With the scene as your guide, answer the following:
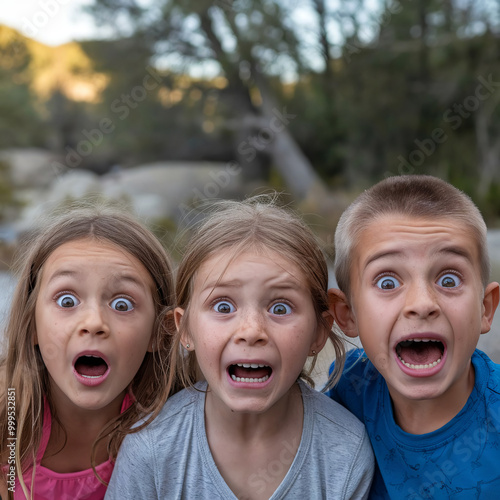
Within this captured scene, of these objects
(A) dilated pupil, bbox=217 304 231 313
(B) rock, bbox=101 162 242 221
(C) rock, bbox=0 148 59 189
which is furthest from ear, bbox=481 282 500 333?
(C) rock, bbox=0 148 59 189

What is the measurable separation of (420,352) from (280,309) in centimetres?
49

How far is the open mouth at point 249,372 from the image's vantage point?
1949mm

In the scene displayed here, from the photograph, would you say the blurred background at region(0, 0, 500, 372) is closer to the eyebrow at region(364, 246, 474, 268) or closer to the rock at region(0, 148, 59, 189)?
the rock at region(0, 148, 59, 189)

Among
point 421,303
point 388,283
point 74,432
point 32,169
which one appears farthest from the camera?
point 32,169

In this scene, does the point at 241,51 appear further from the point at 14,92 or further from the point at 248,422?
the point at 248,422

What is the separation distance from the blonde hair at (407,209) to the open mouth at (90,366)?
934 mm

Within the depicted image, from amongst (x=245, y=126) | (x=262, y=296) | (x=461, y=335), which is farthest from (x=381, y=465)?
(x=245, y=126)

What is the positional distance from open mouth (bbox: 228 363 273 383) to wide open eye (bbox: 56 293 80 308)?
24.4 inches

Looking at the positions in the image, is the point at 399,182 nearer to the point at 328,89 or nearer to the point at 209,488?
the point at 209,488

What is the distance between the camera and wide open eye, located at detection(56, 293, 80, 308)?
7.10 feet

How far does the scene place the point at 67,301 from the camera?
7.11 ft

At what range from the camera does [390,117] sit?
14.5 m

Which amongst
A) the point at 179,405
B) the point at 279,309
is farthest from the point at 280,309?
the point at 179,405

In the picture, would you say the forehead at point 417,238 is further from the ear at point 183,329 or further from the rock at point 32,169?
the rock at point 32,169
